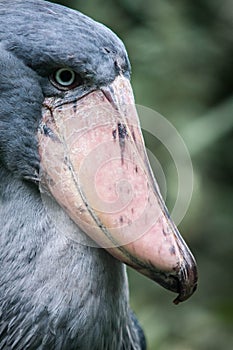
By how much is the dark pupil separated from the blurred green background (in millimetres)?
1923

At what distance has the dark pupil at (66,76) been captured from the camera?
217 cm

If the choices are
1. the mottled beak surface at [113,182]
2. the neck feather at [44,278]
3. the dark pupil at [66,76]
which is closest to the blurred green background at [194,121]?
the neck feather at [44,278]

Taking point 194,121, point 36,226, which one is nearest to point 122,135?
point 36,226

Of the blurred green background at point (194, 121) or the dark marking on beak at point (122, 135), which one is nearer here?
the dark marking on beak at point (122, 135)

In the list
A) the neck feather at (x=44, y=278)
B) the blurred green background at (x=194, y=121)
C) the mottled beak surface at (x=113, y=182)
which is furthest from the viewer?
the blurred green background at (x=194, y=121)

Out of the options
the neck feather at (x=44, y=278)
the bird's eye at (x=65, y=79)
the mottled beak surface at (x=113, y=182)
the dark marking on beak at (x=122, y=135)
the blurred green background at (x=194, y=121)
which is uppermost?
the bird's eye at (x=65, y=79)

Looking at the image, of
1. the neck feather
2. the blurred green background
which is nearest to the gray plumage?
the neck feather

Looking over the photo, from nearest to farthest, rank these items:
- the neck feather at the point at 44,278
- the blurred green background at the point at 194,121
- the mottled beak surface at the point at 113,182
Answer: the mottled beak surface at the point at 113,182, the neck feather at the point at 44,278, the blurred green background at the point at 194,121

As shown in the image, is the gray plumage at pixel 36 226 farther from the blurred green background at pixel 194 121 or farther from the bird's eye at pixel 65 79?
the blurred green background at pixel 194 121

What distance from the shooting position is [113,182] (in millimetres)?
2139

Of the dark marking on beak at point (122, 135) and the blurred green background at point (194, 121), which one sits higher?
the dark marking on beak at point (122, 135)

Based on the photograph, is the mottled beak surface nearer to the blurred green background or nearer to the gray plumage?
the gray plumage

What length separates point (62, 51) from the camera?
2.14 metres

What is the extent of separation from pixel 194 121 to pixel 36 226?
7.35ft
